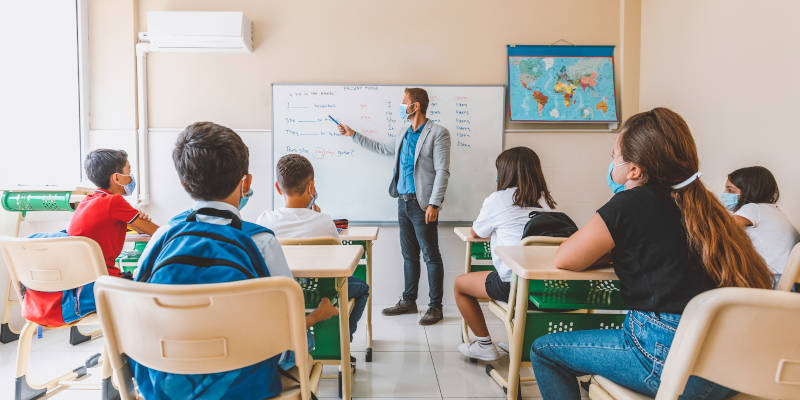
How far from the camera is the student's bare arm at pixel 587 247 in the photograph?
116cm

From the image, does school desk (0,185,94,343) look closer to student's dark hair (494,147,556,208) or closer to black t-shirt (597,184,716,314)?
student's dark hair (494,147,556,208)

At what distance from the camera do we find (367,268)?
2.38m

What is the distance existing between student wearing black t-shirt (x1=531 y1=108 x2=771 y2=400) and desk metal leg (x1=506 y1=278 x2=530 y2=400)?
22cm

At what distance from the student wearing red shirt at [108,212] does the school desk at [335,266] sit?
2.98ft

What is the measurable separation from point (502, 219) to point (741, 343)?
1243 mm

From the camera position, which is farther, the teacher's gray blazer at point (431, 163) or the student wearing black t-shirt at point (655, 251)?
the teacher's gray blazer at point (431, 163)

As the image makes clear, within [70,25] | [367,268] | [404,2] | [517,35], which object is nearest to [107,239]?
[367,268]

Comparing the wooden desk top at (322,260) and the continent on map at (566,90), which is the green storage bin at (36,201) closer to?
the wooden desk top at (322,260)

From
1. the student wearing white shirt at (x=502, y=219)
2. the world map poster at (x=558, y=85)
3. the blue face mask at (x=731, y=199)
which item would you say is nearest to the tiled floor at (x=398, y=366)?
the student wearing white shirt at (x=502, y=219)

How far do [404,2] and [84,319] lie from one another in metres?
2.86

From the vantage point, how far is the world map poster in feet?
10.8

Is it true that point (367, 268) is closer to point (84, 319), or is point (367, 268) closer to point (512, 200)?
point (512, 200)

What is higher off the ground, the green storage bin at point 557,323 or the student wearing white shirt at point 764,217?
the student wearing white shirt at point 764,217

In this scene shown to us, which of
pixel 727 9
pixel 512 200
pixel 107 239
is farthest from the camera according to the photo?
pixel 727 9
